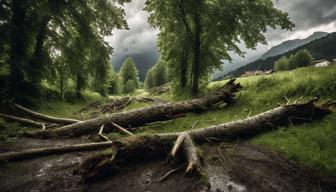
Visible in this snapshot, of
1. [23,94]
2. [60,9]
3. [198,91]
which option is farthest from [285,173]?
[23,94]

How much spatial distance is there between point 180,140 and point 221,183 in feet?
6.28

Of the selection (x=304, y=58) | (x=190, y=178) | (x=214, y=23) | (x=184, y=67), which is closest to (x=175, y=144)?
(x=190, y=178)

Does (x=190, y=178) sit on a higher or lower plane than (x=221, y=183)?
higher

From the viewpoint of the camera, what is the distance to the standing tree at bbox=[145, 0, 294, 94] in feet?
52.6

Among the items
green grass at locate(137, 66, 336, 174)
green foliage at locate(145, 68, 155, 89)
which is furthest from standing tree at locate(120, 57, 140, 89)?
green grass at locate(137, 66, 336, 174)

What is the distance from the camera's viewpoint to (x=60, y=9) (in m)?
11.3

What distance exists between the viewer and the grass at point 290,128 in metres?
6.43

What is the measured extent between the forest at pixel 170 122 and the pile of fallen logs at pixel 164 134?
0.04 meters

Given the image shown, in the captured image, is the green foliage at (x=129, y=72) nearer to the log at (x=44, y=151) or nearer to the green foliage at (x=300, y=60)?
the green foliage at (x=300, y=60)

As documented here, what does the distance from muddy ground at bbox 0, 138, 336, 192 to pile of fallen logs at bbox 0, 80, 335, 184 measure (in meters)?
0.31

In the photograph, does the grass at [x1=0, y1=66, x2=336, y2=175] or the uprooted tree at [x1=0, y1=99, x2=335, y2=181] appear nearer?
the uprooted tree at [x1=0, y1=99, x2=335, y2=181]

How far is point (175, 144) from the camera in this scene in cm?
664

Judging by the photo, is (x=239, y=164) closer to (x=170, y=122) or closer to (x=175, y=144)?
(x=175, y=144)

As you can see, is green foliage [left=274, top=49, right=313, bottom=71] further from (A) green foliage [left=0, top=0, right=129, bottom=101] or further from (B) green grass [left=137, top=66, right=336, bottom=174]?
(A) green foliage [left=0, top=0, right=129, bottom=101]
